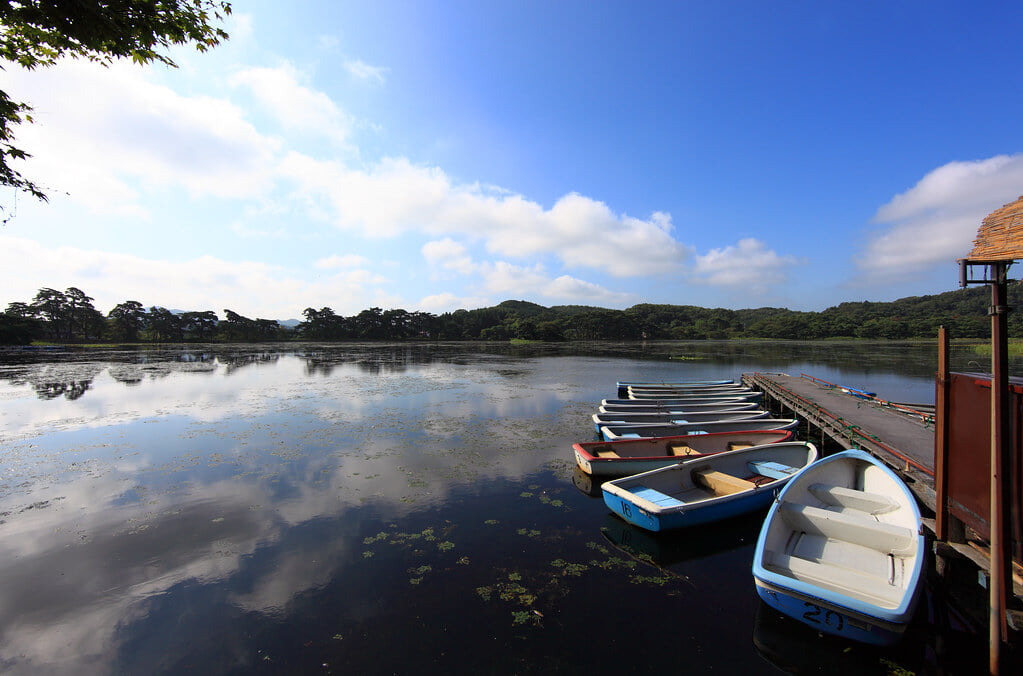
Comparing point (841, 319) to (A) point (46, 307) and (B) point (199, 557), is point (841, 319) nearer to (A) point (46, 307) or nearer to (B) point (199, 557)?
(B) point (199, 557)

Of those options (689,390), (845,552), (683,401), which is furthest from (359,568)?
(689,390)

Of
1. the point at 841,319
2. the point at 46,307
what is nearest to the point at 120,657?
the point at 46,307

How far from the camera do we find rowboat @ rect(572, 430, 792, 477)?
10.2 metres

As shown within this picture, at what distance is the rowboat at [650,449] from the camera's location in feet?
33.5

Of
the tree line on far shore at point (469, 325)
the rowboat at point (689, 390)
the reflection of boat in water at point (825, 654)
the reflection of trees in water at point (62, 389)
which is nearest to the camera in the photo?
the reflection of boat in water at point (825, 654)

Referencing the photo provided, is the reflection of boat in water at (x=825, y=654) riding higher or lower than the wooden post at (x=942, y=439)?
lower

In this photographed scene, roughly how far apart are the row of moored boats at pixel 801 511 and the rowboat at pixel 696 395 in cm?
794

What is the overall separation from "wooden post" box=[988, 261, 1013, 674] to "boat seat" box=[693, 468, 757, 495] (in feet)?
12.8

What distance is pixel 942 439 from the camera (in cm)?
550

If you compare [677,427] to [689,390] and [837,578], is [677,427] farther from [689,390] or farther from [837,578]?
[689,390]

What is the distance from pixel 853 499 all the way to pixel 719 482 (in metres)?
2.26

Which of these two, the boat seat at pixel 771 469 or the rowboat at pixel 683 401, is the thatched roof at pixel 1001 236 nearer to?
the boat seat at pixel 771 469

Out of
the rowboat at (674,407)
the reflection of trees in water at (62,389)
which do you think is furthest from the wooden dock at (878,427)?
the reflection of trees in water at (62,389)

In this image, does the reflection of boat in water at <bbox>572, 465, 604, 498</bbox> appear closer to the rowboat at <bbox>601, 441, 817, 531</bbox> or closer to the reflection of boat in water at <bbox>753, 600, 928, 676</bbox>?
the rowboat at <bbox>601, 441, 817, 531</bbox>
